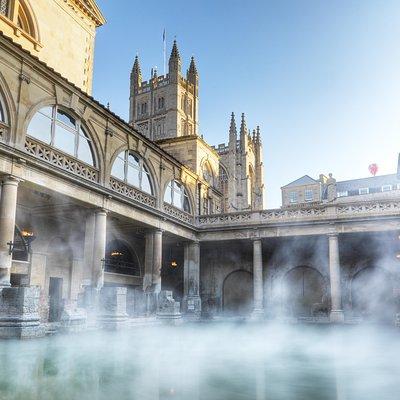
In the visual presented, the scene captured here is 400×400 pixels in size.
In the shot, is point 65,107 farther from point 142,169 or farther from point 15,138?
point 142,169

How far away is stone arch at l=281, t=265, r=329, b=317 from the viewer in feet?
90.5

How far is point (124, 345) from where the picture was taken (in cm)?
1012

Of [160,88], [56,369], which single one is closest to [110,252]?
[56,369]

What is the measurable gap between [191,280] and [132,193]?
27.0ft

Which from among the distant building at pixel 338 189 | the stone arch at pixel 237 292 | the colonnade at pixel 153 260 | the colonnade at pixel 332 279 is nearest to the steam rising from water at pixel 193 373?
the colonnade at pixel 153 260

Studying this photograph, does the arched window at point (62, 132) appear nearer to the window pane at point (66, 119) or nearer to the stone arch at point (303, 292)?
the window pane at point (66, 119)

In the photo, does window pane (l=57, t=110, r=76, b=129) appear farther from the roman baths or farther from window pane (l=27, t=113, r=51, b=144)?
window pane (l=27, t=113, r=51, b=144)

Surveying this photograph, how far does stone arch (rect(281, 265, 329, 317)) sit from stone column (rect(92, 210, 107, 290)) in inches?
576

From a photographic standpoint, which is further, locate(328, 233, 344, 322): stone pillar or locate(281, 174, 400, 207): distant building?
locate(281, 174, 400, 207): distant building

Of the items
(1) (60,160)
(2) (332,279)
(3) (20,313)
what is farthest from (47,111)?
(2) (332,279)

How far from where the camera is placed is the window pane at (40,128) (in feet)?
51.1

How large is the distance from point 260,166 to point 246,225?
4675cm

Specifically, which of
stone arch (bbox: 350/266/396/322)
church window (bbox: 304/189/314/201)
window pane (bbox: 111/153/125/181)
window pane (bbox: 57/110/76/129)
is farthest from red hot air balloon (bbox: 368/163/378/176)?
window pane (bbox: 57/110/76/129)

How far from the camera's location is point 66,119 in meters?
17.6
